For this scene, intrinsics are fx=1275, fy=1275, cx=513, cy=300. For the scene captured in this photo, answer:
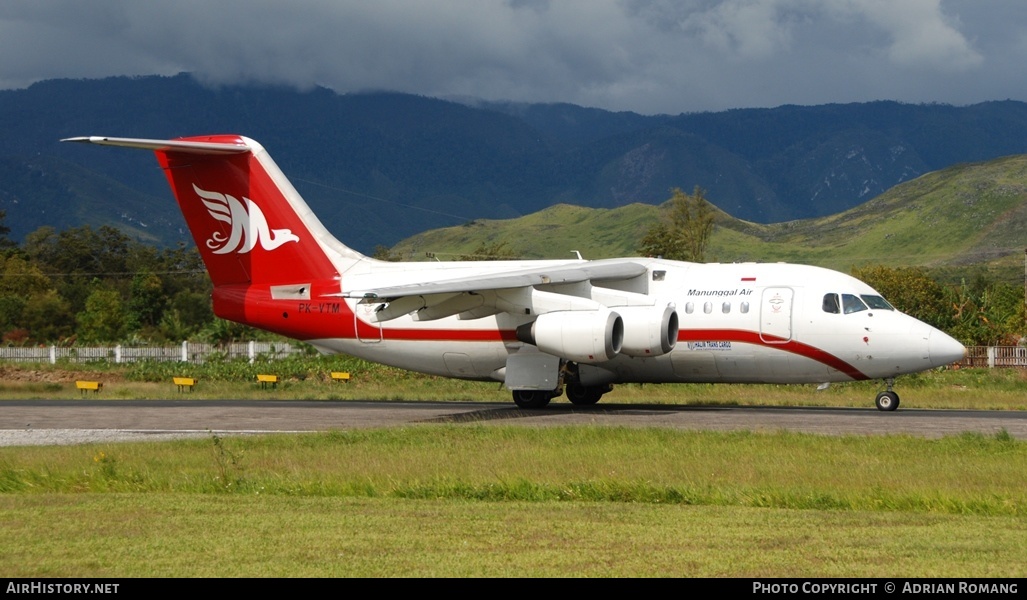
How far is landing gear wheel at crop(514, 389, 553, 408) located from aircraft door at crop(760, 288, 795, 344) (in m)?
4.94

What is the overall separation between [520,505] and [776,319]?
47.5 ft

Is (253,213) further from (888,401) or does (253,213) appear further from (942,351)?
(942,351)

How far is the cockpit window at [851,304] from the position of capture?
2638 cm

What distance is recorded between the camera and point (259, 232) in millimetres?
30359

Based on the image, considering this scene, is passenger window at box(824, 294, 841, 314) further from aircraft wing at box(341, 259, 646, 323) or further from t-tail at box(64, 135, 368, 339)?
t-tail at box(64, 135, 368, 339)

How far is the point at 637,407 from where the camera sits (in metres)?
28.6

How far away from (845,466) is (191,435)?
1173cm

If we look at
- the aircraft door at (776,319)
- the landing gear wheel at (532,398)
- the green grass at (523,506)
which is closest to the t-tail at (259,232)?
the landing gear wheel at (532,398)

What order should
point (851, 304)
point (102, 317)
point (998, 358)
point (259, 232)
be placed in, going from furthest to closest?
1. point (102, 317)
2. point (998, 358)
3. point (259, 232)
4. point (851, 304)

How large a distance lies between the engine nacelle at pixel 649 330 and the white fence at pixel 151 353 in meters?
27.5

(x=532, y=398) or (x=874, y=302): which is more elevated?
(x=874, y=302)

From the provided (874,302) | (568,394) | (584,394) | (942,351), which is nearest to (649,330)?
(584,394)

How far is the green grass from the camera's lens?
9562 millimetres

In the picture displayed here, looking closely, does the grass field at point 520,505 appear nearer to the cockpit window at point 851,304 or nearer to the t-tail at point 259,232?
the cockpit window at point 851,304
